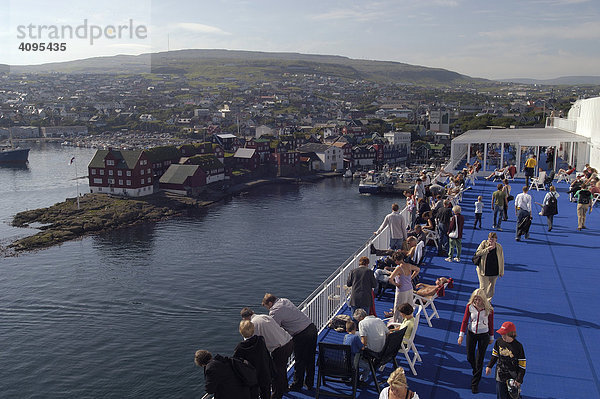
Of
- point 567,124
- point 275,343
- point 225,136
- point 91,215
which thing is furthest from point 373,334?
point 225,136

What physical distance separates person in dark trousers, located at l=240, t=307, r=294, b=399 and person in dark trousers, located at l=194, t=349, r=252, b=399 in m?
0.76

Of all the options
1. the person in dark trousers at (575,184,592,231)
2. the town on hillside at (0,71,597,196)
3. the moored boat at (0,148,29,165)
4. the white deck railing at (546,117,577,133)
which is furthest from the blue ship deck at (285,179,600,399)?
the moored boat at (0,148,29,165)

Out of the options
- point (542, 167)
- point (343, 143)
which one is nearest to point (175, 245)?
point (542, 167)

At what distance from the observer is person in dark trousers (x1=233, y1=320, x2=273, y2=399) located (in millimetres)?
4496

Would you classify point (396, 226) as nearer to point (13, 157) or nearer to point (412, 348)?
point (412, 348)

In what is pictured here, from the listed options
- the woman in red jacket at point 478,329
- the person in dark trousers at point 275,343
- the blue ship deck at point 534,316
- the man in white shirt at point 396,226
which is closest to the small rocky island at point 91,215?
the man in white shirt at point 396,226

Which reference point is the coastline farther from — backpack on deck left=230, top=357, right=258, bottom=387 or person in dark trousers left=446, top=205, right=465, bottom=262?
backpack on deck left=230, top=357, right=258, bottom=387

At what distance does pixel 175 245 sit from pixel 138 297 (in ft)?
38.3

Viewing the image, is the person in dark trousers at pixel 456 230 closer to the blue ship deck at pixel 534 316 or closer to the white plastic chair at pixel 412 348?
the blue ship deck at pixel 534 316

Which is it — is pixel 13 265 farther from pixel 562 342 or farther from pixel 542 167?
pixel 562 342

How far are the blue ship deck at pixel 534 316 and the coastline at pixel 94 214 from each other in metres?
34.0

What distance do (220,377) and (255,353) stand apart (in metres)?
0.45

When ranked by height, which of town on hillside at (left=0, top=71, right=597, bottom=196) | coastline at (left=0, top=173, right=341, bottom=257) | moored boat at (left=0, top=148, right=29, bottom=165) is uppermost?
town on hillside at (left=0, top=71, right=597, bottom=196)

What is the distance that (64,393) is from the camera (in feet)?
54.8
